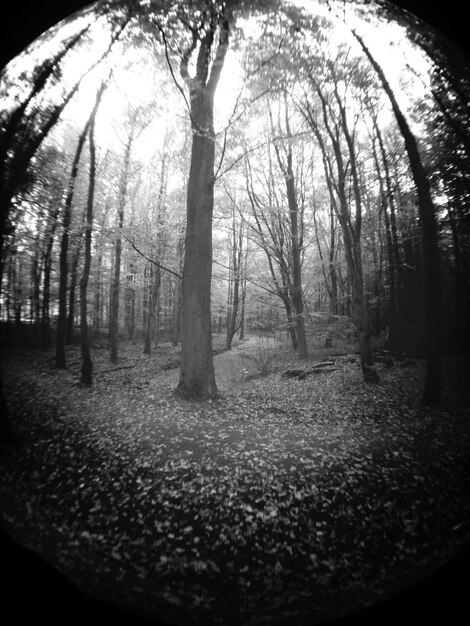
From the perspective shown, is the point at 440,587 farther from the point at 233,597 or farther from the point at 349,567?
the point at 233,597

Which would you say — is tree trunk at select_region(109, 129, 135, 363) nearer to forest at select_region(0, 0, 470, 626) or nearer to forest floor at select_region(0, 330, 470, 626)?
forest at select_region(0, 0, 470, 626)

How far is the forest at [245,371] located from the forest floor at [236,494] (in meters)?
0.01

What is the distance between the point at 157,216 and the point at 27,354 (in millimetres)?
1820

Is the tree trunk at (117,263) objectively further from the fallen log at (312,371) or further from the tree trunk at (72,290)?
the fallen log at (312,371)

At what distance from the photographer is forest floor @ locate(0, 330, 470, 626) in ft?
4.06

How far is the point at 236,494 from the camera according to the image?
1.47m

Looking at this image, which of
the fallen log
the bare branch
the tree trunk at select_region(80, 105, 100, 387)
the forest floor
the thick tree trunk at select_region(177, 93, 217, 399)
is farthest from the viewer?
the bare branch

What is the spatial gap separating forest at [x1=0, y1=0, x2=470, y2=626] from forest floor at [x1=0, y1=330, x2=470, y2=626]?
0.04ft

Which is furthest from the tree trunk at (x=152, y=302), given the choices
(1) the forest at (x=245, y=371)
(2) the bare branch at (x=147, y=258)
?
(1) the forest at (x=245, y=371)

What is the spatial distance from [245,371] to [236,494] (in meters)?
1.20

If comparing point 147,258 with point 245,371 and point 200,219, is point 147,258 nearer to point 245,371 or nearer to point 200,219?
point 200,219

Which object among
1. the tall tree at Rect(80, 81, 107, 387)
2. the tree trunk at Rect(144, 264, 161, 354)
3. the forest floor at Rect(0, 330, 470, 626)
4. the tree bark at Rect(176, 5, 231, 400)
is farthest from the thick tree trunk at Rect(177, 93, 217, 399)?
the tall tree at Rect(80, 81, 107, 387)

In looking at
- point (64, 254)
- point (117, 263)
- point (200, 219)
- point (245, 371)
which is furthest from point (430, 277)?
point (64, 254)

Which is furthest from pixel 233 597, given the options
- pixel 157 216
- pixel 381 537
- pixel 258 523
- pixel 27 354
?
pixel 157 216
